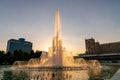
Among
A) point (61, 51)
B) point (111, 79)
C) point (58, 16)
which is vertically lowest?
point (111, 79)

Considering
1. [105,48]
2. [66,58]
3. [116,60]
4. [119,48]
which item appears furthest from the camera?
[105,48]

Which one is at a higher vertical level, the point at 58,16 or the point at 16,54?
the point at 58,16

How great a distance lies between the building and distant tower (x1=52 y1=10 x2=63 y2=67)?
358ft

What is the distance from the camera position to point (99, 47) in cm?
15538

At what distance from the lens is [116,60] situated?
112688 millimetres

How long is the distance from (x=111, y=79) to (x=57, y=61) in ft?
63.8

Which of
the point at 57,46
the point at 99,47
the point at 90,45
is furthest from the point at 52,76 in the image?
the point at 90,45

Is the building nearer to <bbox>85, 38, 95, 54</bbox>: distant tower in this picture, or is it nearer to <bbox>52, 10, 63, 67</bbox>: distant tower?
<bbox>85, 38, 95, 54</bbox>: distant tower

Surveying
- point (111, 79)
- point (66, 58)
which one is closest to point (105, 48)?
point (66, 58)

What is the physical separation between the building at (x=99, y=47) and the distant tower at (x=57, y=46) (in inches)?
4296

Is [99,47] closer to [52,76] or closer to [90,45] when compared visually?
[90,45]

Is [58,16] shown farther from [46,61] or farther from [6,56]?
[6,56]

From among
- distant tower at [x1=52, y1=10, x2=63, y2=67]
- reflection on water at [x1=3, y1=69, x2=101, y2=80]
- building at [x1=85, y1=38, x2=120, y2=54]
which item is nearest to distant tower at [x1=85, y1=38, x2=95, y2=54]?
building at [x1=85, y1=38, x2=120, y2=54]

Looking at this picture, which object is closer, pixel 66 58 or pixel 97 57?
pixel 66 58
